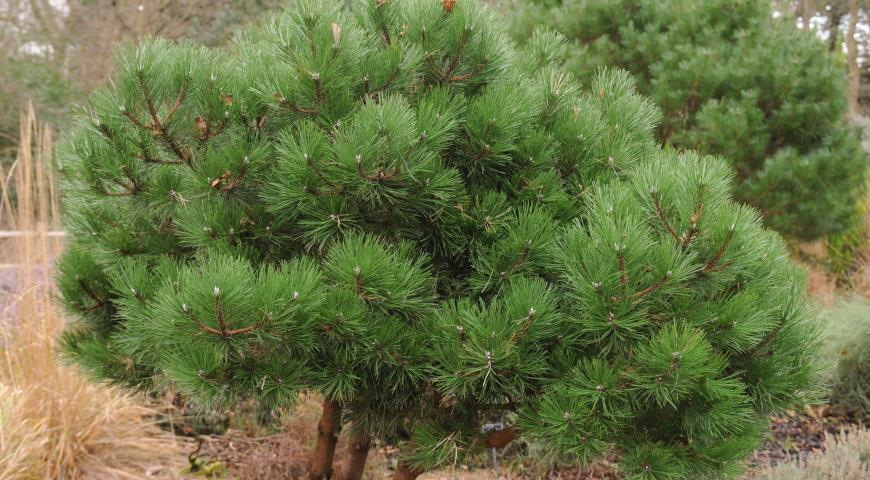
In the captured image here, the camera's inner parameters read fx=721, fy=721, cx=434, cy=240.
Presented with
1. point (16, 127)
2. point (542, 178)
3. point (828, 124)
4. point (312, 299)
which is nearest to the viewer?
point (312, 299)

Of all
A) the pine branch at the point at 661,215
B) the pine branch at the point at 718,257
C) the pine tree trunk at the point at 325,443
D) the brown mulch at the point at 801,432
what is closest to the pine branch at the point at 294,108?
the pine branch at the point at 661,215

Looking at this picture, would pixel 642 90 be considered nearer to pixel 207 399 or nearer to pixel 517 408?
pixel 517 408

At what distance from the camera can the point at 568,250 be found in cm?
180

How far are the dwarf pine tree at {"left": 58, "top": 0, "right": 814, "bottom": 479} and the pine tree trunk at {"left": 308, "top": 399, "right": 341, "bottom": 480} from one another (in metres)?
0.43

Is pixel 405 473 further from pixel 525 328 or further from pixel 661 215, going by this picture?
pixel 661 215

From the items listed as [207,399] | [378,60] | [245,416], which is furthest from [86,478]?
[378,60]

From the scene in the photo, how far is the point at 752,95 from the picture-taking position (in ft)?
17.9

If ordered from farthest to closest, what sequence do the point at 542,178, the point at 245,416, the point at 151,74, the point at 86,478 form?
the point at 245,416, the point at 86,478, the point at 542,178, the point at 151,74

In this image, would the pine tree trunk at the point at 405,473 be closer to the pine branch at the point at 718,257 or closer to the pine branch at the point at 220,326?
the pine branch at the point at 220,326

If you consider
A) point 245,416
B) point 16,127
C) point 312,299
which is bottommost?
point 245,416

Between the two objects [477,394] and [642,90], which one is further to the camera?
[642,90]

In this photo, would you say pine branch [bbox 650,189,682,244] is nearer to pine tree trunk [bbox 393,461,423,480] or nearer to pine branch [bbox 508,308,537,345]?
pine branch [bbox 508,308,537,345]

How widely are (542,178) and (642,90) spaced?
434 centimetres

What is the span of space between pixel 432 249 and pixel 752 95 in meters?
4.30
